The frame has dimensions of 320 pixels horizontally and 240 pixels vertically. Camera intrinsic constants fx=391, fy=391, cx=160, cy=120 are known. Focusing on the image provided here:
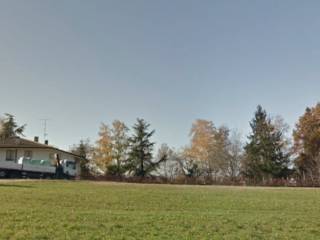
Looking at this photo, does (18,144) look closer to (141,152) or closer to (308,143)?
(141,152)

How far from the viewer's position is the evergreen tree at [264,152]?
184 feet

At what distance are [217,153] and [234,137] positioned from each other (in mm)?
8695

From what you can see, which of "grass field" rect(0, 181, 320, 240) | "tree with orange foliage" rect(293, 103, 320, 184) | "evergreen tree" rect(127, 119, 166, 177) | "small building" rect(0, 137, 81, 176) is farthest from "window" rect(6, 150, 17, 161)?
"grass field" rect(0, 181, 320, 240)

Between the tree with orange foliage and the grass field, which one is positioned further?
the tree with orange foliage

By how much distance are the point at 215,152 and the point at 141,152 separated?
498 inches

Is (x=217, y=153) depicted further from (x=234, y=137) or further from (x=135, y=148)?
(x=135, y=148)

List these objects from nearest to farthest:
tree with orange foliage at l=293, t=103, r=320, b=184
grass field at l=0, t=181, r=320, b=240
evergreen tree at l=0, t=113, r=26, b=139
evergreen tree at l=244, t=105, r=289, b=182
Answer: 1. grass field at l=0, t=181, r=320, b=240
2. tree with orange foliage at l=293, t=103, r=320, b=184
3. evergreen tree at l=244, t=105, r=289, b=182
4. evergreen tree at l=0, t=113, r=26, b=139

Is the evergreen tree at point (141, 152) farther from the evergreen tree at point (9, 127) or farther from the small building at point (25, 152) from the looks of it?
the evergreen tree at point (9, 127)

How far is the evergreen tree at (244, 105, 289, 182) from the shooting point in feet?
184

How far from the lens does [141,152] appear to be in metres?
59.2

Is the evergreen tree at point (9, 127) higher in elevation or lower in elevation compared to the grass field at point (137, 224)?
higher

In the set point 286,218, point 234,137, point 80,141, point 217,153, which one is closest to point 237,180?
point 217,153

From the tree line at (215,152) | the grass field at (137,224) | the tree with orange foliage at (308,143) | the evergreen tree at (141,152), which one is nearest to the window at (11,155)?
the tree line at (215,152)

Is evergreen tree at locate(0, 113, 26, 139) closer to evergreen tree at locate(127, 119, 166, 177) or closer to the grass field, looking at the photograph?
evergreen tree at locate(127, 119, 166, 177)
